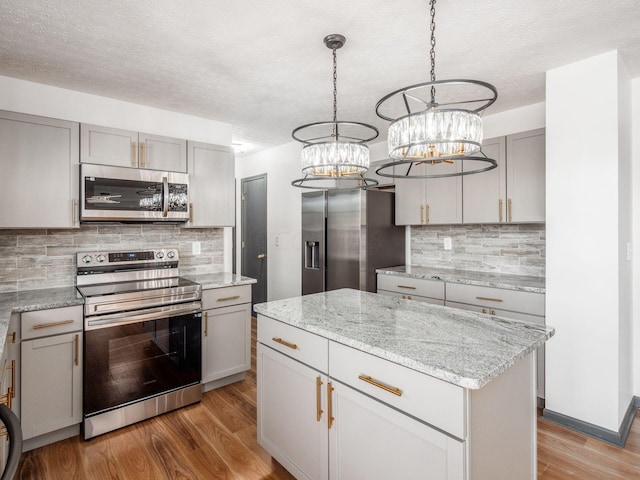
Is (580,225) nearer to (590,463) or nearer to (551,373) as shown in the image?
(551,373)

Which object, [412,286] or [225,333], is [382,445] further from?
[412,286]

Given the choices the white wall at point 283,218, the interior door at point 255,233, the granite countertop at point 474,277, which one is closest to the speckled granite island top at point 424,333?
the granite countertop at point 474,277

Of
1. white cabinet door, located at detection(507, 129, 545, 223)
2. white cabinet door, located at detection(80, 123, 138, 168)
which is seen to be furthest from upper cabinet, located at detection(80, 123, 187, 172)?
white cabinet door, located at detection(507, 129, 545, 223)

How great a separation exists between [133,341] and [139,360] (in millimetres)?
157

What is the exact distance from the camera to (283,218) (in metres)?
4.93

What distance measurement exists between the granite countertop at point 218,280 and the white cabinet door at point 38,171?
3.33ft

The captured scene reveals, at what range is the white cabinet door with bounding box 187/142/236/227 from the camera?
10.5 feet

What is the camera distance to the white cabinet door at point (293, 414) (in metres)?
1.68

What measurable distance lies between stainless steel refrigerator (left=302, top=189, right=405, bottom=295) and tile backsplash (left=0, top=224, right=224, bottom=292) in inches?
59.9

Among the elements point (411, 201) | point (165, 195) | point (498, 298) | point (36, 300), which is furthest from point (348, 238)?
point (36, 300)

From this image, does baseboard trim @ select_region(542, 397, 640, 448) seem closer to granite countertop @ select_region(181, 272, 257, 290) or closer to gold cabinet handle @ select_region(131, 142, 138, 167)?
granite countertop @ select_region(181, 272, 257, 290)

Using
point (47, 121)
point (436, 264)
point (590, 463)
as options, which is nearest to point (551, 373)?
point (590, 463)

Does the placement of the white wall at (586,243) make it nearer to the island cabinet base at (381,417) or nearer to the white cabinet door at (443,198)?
the white cabinet door at (443,198)

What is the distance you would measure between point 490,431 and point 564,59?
A: 2420 mm
